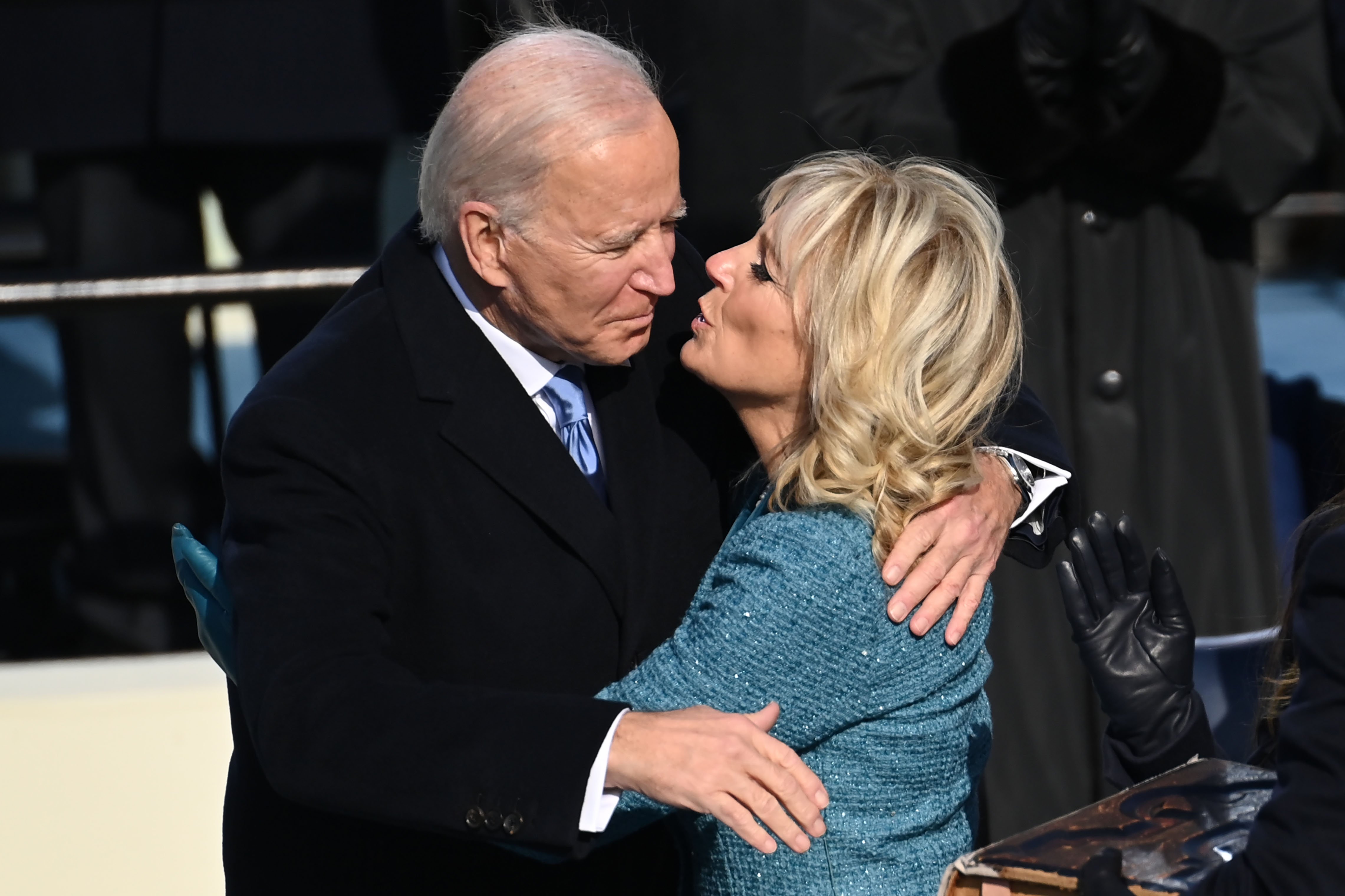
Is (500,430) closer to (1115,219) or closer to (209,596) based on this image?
(209,596)

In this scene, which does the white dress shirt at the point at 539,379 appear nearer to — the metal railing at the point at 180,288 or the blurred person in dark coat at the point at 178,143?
the metal railing at the point at 180,288

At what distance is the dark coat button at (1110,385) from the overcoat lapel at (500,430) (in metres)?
1.31

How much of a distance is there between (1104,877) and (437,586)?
790 millimetres

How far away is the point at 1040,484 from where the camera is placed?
1969 millimetres

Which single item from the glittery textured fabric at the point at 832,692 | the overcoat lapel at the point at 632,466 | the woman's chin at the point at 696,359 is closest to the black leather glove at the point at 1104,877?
the glittery textured fabric at the point at 832,692

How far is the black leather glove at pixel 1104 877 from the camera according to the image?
127 cm

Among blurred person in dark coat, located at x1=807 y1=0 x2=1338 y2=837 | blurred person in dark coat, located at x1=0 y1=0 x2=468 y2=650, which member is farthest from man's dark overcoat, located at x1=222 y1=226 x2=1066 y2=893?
blurred person in dark coat, located at x1=0 y1=0 x2=468 y2=650

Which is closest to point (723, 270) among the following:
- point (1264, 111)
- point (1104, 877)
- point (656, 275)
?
point (656, 275)

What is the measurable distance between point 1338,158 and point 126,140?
259 cm

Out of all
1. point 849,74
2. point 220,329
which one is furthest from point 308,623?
point 220,329

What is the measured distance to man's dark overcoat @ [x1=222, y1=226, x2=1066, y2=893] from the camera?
4.84ft

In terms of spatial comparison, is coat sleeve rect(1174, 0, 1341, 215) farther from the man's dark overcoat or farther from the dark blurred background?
the man's dark overcoat

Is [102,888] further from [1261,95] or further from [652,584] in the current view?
[1261,95]

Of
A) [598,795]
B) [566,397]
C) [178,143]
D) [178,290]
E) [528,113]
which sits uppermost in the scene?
[528,113]
